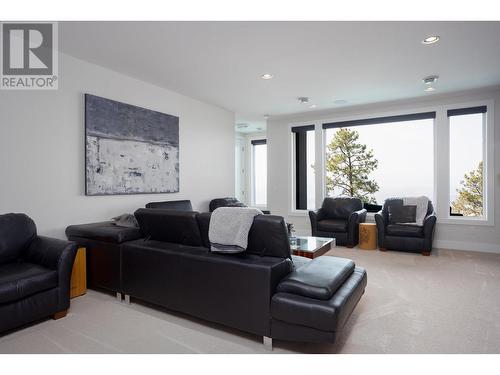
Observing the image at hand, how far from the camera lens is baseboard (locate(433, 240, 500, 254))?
4.88 metres

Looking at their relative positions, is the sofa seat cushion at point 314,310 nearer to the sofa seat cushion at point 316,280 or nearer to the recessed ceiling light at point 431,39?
the sofa seat cushion at point 316,280

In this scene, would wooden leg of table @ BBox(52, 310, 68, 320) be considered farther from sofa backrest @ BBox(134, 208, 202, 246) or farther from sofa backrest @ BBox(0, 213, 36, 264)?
sofa backrest @ BBox(134, 208, 202, 246)

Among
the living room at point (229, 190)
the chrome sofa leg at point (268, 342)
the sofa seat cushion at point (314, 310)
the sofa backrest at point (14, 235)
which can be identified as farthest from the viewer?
the sofa backrest at point (14, 235)

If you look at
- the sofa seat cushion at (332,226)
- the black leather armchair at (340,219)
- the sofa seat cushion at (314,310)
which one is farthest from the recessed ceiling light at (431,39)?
the sofa seat cushion at (332,226)

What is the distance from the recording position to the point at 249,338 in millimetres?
2219

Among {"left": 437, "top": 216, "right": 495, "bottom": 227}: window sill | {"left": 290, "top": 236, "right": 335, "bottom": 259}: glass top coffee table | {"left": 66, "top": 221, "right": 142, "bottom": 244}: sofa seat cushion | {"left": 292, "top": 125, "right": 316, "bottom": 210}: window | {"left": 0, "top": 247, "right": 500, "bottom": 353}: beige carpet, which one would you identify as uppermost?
{"left": 292, "top": 125, "right": 316, "bottom": 210}: window

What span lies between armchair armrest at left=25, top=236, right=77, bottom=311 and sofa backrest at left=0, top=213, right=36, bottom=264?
168mm

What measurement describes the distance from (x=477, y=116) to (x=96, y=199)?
633cm

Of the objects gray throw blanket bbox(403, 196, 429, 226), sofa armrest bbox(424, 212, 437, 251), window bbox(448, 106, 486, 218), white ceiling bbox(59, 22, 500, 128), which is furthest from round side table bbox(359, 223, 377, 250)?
white ceiling bbox(59, 22, 500, 128)

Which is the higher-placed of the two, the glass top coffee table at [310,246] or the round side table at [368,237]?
the glass top coffee table at [310,246]

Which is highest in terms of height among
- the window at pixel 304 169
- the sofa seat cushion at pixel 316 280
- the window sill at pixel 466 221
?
the window at pixel 304 169

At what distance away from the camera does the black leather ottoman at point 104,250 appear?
2.92m

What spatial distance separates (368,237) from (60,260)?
4.61 m

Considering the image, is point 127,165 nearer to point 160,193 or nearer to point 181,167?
point 160,193
